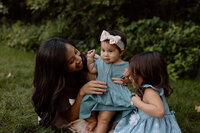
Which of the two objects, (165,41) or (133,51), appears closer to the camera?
(165,41)

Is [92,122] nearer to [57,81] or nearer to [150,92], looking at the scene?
[57,81]

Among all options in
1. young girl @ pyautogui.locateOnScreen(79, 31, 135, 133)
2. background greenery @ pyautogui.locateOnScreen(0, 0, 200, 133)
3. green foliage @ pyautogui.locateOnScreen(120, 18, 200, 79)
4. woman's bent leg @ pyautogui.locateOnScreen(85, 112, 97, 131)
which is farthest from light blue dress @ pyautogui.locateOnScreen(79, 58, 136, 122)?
green foliage @ pyautogui.locateOnScreen(120, 18, 200, 79)

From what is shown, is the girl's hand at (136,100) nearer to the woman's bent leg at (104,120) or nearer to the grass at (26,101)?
the woman's bent leg at (104,120)

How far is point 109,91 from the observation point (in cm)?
210

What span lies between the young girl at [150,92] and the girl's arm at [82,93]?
14.1 inches

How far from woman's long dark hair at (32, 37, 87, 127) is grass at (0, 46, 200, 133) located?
26cm

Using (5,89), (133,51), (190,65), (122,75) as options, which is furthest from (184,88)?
(5,89)

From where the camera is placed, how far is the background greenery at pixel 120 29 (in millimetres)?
2879

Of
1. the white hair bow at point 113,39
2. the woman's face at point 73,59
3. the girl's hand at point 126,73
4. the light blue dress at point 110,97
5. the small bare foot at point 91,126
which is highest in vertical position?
the white hair bow at point 113,39

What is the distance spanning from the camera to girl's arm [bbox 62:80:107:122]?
6.75 feet

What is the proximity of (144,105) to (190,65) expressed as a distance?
268 cm

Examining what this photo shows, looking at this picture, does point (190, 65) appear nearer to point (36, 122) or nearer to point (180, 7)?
point (180, 7)

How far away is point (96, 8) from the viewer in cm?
511

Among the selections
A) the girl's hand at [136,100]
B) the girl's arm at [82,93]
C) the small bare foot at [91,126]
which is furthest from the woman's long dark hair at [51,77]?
the girl's hand at [136,100]
